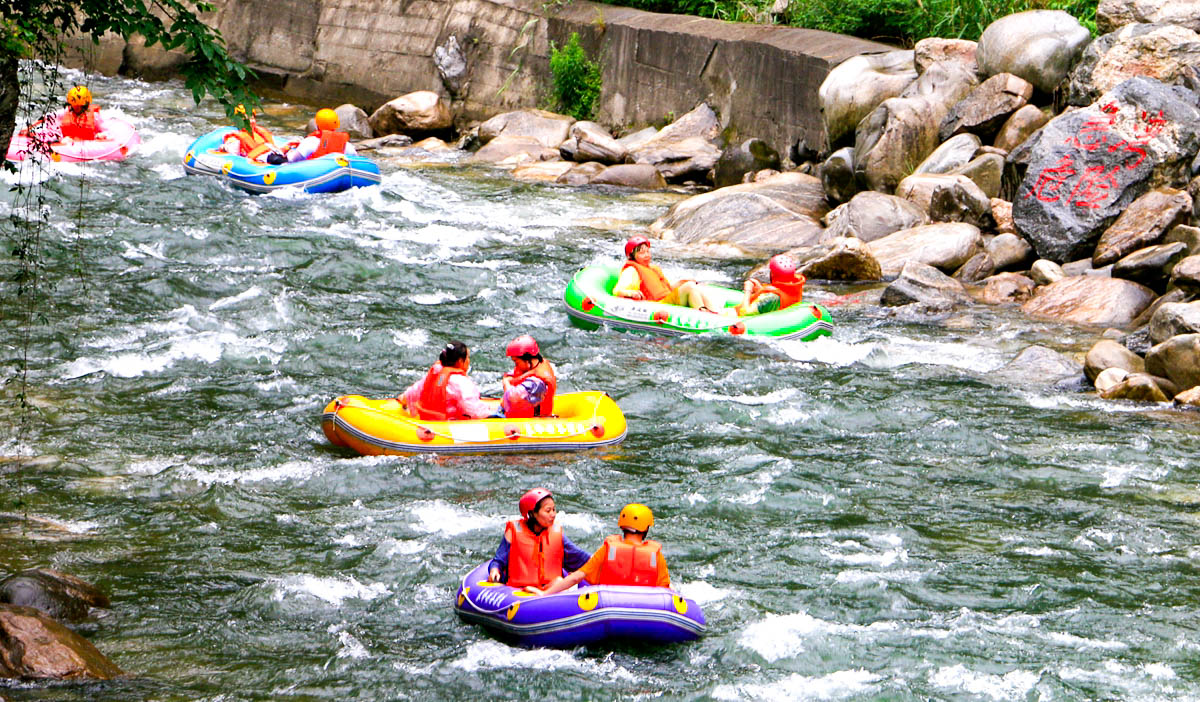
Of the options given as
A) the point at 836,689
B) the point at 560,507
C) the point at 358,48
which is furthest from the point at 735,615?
the point at 358,48

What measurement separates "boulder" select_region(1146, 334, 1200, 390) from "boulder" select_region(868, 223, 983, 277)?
3394 mm

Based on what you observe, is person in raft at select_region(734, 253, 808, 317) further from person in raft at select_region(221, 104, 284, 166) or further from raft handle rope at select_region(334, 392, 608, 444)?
person in raft at select_region(221, 104, 284, 166)

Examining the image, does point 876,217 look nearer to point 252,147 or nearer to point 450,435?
point 450,435

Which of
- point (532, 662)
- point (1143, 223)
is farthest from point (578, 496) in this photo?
point (1143, 223)

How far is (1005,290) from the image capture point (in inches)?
489

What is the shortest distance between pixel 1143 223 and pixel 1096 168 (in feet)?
2.61

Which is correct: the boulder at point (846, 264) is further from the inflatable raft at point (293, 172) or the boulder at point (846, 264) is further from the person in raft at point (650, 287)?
the inflatable raft at point (293, 172)

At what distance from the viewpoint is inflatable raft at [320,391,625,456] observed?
8.52 metres

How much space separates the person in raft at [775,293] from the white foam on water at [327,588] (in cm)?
567

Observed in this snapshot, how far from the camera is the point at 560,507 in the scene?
791cm

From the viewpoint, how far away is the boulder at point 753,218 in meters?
14.6

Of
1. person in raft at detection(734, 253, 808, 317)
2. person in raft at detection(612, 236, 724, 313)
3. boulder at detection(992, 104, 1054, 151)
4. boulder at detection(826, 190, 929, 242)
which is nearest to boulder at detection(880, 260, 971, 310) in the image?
person in raft at detection(734, 253, 808, 317)

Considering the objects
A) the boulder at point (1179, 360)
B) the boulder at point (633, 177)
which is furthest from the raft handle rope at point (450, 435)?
the boulder at point (633, 177)

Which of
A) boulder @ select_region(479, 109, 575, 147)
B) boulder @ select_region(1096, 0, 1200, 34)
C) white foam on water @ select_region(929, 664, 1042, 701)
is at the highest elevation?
boulder @ select_region(1096, 0, 1200, 34)
